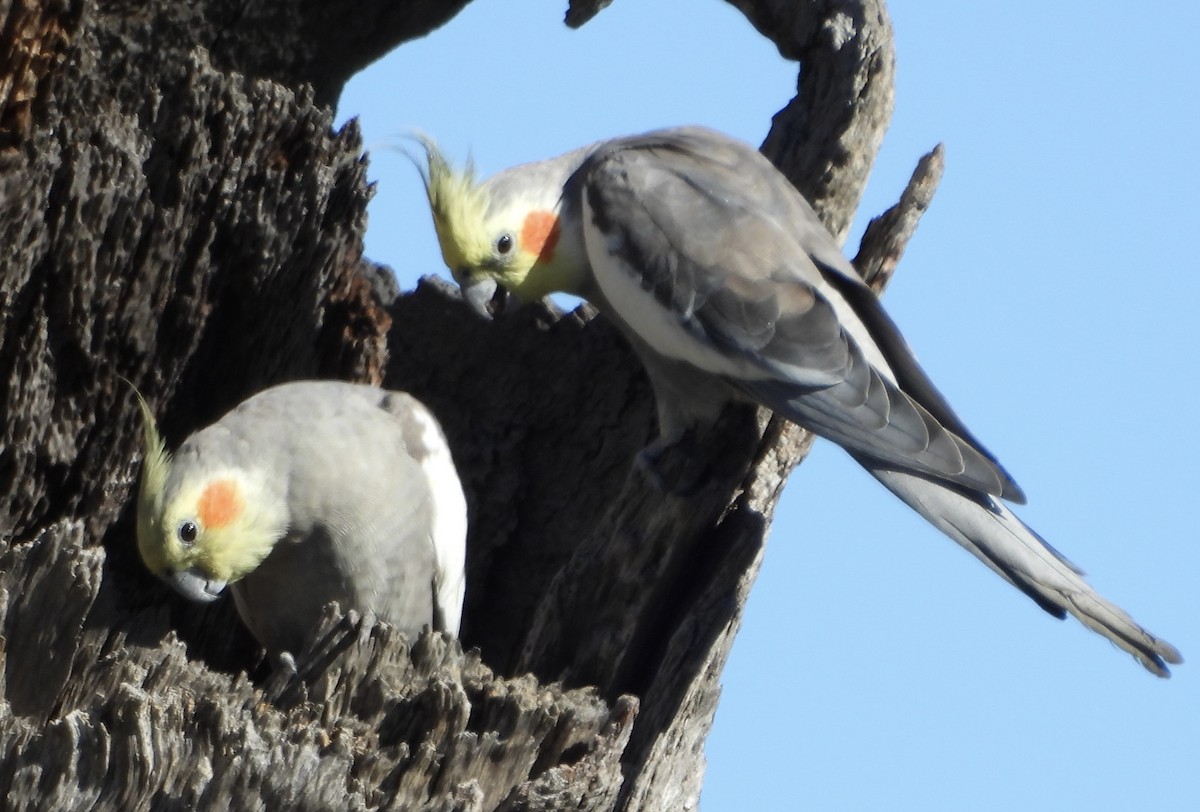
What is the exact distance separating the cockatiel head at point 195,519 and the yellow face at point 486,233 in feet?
3.36

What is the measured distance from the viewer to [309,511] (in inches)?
183

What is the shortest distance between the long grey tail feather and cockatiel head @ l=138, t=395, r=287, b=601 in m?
1.83

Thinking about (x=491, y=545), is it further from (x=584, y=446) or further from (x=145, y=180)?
(x=145, y=180)

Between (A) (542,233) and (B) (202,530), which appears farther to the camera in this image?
(A) (542,233)

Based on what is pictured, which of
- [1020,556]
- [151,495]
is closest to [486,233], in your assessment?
[151,495]

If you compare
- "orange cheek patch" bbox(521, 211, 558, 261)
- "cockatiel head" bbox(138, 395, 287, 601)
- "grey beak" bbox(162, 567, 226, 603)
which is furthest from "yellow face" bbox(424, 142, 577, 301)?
"grey beak" bbox(162, 567, 226, 603)

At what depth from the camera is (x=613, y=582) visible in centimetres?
438

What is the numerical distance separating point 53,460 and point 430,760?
1.69 meters

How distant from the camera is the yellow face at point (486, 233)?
4.95m

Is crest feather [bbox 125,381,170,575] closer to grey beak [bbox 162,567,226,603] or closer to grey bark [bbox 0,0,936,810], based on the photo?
grey beak [bbox 162,567,226,603]

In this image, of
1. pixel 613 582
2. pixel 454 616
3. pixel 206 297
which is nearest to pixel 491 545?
pixel 454 616

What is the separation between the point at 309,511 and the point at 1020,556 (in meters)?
2.11

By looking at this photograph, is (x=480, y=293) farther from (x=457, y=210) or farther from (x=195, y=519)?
(x=195, y=519)

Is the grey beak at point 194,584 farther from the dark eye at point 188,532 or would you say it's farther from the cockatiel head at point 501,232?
the cockatiel head at point 501,232
